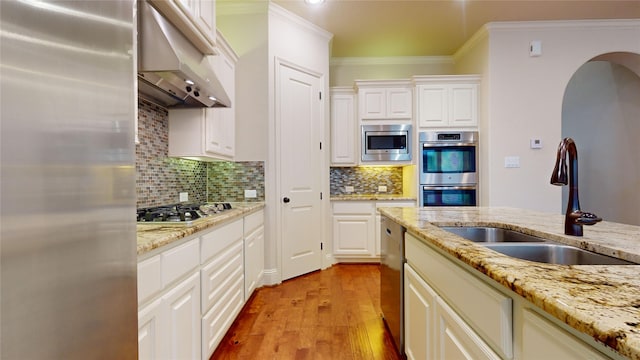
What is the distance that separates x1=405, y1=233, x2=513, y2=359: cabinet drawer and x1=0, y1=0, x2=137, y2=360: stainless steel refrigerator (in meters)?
0.93

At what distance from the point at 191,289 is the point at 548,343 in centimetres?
146

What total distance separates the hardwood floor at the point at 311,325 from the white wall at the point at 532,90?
2.17 metres

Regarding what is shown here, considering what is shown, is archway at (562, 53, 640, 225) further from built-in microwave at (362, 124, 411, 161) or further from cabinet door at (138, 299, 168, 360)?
cabinet door at (138, 299, 168, 360)

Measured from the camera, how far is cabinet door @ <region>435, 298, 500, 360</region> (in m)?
0.92

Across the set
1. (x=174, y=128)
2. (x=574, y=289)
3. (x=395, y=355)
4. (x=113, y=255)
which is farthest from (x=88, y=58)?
(x=395, y=355)

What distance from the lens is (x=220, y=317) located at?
1989mm

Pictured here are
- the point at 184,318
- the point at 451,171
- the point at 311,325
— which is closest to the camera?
the point at 184,318

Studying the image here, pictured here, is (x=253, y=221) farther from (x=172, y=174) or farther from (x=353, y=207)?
(x=353, y=207)

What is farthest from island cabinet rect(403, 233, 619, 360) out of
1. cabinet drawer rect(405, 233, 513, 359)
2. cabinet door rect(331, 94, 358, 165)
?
cabinet door rect(331, 94, 358, 165)

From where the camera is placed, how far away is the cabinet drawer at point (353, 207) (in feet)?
13.4

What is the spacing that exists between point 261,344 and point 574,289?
6.43ft

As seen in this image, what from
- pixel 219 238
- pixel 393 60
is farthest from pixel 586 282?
pixel 393 60

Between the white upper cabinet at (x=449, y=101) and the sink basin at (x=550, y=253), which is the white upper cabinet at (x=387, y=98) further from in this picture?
the sink basin at (x=550, y=253)

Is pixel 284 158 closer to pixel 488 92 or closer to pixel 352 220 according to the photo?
pixel 352 220
